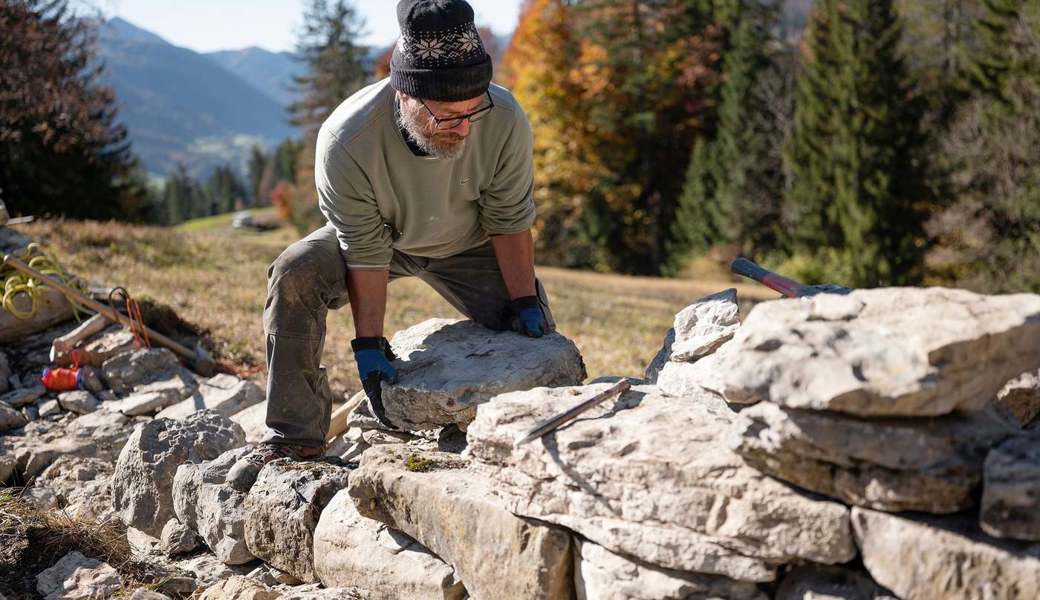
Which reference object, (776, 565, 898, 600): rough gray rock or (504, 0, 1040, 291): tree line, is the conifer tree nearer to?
(504, 0, 1040, 291): tree line

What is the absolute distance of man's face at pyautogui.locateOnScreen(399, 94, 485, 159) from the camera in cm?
361

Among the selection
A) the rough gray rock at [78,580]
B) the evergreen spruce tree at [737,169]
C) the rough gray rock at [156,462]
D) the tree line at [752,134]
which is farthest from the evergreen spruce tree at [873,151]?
the rough gray rock at [78,580]

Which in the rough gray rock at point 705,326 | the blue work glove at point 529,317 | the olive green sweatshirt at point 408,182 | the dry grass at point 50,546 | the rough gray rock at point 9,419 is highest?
the olive green sweatshirt at point 408,182

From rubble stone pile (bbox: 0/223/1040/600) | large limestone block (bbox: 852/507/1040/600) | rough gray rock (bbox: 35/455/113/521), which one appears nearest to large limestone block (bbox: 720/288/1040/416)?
rubble stone pile (bbox: 0/223/1040/600)

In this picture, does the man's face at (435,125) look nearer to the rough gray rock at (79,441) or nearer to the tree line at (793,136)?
the rough gray rock at (79,441)

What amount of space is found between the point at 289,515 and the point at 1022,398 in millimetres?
3003

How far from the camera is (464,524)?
2951mm

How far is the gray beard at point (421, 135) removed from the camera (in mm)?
3654

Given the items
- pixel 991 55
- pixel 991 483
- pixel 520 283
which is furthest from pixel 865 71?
pixel 991 483

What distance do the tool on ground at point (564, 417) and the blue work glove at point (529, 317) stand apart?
107cm

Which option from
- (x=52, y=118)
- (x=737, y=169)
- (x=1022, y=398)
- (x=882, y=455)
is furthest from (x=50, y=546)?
(x=737, y=169)

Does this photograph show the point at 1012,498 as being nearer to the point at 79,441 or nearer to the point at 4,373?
the point at 79,441

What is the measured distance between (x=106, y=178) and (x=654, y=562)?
27.0 meters

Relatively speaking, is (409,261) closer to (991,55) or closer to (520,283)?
(520,283)
